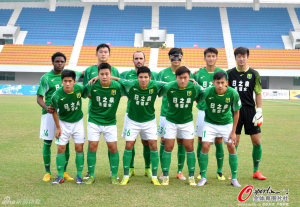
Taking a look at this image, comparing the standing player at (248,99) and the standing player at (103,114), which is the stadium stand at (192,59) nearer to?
the standing player at (248,99)

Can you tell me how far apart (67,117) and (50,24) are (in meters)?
41.8

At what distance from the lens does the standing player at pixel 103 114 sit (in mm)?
5641

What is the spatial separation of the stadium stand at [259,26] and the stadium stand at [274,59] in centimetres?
144

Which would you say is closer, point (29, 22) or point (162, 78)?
point (162, 78)

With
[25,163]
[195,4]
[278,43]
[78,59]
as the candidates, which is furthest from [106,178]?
[195,4]

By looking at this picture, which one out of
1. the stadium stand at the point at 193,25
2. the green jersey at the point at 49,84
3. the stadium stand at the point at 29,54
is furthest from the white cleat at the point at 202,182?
the stadium stand at the point at 193,25

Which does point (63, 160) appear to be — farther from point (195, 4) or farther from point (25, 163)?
point (195, 4)

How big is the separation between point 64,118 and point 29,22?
140ft

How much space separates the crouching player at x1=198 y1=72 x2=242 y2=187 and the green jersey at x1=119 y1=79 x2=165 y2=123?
2.81 ft

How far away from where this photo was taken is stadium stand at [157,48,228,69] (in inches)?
1528

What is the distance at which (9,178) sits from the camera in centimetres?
569

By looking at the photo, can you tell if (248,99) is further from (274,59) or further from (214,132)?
(274,59)

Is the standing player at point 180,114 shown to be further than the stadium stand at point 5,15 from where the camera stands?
No

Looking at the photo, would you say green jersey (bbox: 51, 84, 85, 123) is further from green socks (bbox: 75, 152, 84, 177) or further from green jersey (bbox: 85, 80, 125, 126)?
green socks (bbox: 75, 152, 84, 177)
